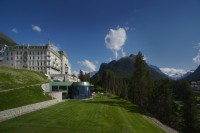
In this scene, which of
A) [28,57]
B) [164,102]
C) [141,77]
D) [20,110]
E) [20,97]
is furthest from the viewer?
[28,57]

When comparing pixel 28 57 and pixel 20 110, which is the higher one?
pixel 28 57

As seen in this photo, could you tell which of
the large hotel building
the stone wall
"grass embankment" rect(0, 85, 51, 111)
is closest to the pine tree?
"grass embankment" rect(0, 85, 51, 111)

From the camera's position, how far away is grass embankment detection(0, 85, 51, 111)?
46700mm

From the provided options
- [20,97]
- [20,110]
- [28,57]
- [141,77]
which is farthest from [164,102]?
[28,57]

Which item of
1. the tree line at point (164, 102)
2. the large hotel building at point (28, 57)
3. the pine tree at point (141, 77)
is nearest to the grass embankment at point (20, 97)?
the tree line at point (164, 102)

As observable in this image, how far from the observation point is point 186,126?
221 feet

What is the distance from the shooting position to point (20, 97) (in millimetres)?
54188

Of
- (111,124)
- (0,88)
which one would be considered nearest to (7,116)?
(0,88)

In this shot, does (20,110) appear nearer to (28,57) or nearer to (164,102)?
(164,102)

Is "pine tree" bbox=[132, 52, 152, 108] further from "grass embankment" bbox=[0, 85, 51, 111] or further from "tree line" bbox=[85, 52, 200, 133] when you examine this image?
"grass embankment" bbox=[0, 85, 51, 111]

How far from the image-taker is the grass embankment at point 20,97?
153 feet

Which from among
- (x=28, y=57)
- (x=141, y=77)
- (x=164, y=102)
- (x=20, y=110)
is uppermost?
(x=28, y=57)

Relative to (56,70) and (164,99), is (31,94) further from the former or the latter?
(56,70)

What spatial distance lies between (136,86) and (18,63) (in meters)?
81.8
